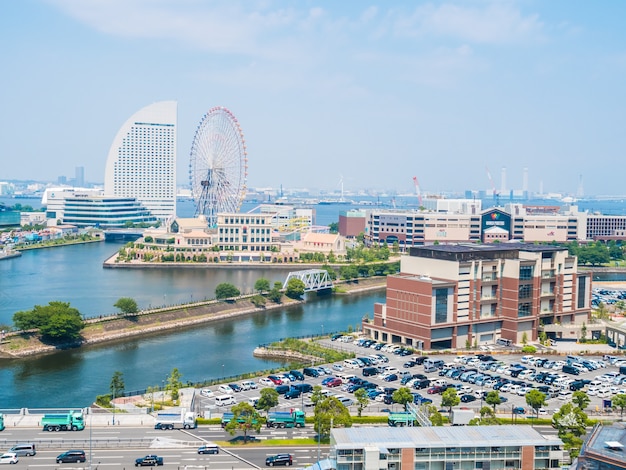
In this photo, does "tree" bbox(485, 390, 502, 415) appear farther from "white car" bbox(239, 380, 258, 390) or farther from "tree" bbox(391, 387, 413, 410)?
"white car" bbox(239, 380, 258, 390)

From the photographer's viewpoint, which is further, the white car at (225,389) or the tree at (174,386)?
the white car at (225,389)

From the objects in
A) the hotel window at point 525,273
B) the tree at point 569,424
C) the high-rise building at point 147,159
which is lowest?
the tree at point 569,424

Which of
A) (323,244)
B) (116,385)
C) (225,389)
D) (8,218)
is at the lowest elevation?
(225,389)

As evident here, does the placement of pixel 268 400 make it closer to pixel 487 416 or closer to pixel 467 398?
pixel 487 416

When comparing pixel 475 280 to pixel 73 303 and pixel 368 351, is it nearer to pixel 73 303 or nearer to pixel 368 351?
pixel 368 351

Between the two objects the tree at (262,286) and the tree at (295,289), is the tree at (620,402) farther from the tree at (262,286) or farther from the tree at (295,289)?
the tree at (262,286)

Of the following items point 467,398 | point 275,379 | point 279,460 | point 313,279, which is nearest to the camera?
point 279,460

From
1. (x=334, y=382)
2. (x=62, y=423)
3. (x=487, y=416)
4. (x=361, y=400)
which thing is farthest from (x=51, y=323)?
(x=487, y=416)

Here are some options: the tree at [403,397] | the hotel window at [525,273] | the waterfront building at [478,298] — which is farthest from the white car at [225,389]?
the hotel window at [525,273]
